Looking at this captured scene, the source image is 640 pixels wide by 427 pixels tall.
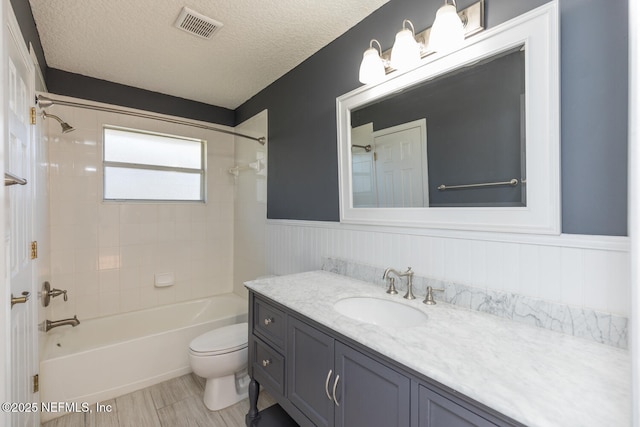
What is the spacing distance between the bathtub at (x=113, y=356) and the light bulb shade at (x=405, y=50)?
231cm

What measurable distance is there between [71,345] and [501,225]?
2943 millimetres

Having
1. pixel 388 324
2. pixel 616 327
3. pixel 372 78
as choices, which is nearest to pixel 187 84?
pixel 372 78

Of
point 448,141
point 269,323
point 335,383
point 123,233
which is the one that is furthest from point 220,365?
point 448,141

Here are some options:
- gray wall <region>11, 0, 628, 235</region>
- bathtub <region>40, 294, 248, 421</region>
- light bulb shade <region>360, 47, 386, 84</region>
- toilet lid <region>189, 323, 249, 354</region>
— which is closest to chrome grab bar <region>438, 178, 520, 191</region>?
gray wall <region>11, 0, 628, 235</region>

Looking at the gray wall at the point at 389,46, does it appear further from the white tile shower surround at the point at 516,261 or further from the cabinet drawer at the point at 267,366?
the cabinet drawer at the point at 267,366

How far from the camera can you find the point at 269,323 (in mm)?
1521

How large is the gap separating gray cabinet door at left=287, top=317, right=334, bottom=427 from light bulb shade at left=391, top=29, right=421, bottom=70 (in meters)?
1.30

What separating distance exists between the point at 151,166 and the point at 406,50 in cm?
264

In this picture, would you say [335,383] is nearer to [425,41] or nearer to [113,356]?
[425,41]

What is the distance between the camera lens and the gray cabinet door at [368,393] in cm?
89

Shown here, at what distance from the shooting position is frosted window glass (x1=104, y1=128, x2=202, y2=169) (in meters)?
2.77

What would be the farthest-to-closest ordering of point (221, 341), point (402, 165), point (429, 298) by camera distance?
point (221, 341) → point (402, 165) → point (429, 298)

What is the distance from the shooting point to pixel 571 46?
39.9 inches

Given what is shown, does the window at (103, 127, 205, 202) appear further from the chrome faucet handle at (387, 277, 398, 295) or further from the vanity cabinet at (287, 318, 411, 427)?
the chrome faucet handle at (387, 277, 398, 295)
